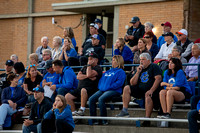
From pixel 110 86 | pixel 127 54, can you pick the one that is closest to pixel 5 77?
pixel 127 54

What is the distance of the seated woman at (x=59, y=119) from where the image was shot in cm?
998

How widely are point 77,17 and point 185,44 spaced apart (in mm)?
8647

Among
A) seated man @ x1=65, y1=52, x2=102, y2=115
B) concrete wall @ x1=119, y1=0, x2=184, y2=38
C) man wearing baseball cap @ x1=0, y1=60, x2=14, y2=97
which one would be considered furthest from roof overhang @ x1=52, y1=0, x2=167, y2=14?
seated man @ x1=65, y1=52, x2=102, y2=115

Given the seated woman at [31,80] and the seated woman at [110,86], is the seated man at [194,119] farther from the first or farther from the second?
the seated woman at [31,80]

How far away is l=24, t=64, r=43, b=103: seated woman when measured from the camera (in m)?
12.7

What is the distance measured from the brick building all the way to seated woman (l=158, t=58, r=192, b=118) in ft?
19.8

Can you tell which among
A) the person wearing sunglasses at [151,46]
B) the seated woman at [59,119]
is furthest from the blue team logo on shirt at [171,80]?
the person wearing sunglasses at [151,46]

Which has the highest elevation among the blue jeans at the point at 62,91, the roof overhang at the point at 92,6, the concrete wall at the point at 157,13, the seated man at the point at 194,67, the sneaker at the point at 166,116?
the roof overhang at the point at 92,6

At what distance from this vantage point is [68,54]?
13.4 meters

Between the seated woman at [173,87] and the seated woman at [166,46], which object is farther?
the seated woman at [166,46]

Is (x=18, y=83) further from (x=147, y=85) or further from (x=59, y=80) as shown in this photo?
(x=147, y=85)

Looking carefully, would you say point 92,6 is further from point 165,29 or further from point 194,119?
point 194,119

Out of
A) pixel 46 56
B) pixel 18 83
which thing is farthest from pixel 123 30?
pixel 18 83

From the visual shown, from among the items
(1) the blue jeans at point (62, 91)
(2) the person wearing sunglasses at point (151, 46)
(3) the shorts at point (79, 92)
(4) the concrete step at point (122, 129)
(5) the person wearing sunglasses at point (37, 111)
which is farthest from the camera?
(2) the person wearing sunglasses at point (151, 46)
